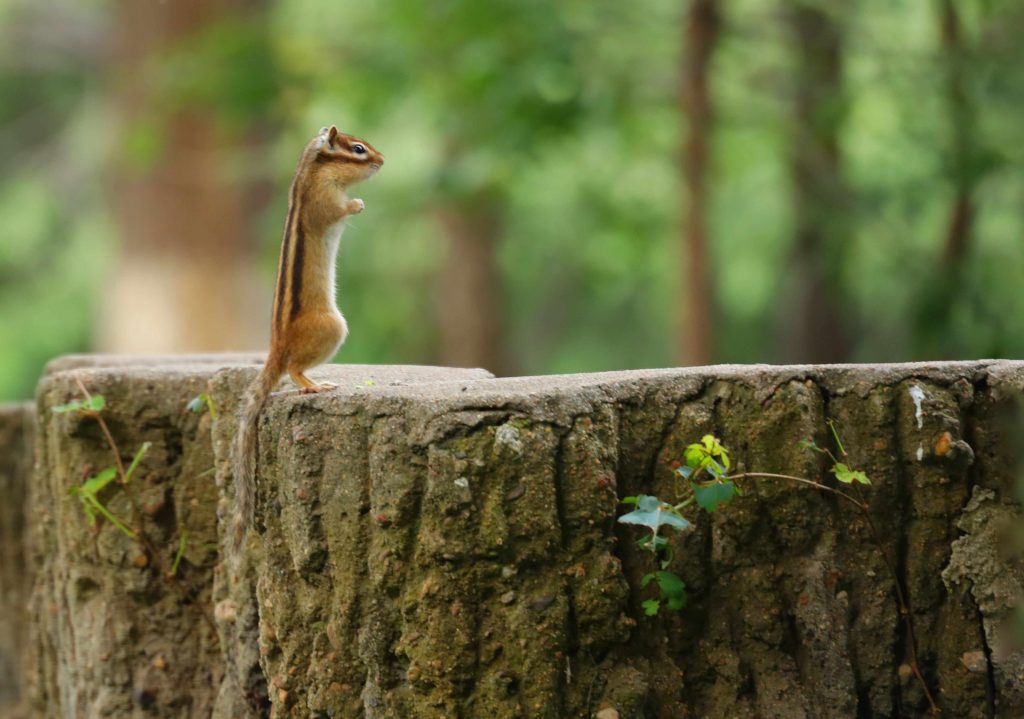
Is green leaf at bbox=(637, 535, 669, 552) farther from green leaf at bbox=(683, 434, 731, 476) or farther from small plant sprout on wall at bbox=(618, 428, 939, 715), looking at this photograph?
green leaf at bbox=(683, 434, 731, 476)

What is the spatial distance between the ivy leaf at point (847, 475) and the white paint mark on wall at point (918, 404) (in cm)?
20

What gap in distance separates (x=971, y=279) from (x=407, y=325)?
12180 millimetres

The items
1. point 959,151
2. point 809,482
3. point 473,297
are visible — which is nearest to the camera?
point 809,482

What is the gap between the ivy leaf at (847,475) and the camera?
3.57 m

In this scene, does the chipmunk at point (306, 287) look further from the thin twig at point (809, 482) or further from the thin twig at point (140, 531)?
the thin twig at point (809, 482)

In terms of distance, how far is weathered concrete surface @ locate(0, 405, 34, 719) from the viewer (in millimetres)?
6098

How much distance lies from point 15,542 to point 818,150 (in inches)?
255

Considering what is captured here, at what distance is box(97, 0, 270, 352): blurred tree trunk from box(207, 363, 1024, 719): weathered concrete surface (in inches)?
391

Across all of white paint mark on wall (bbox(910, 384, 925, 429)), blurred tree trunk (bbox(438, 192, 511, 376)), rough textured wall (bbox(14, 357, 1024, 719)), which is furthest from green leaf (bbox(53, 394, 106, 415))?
blurred tree trunk (bbox(438, 192, 511, 376))

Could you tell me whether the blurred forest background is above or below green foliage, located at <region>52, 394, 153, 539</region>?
above

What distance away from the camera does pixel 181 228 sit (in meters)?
13.7

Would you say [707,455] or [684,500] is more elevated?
[707,455]

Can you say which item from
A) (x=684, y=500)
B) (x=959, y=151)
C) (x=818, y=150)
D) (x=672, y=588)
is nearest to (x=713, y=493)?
(x=684, y=500)

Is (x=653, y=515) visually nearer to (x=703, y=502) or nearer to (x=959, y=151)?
(x=703, y=502)
